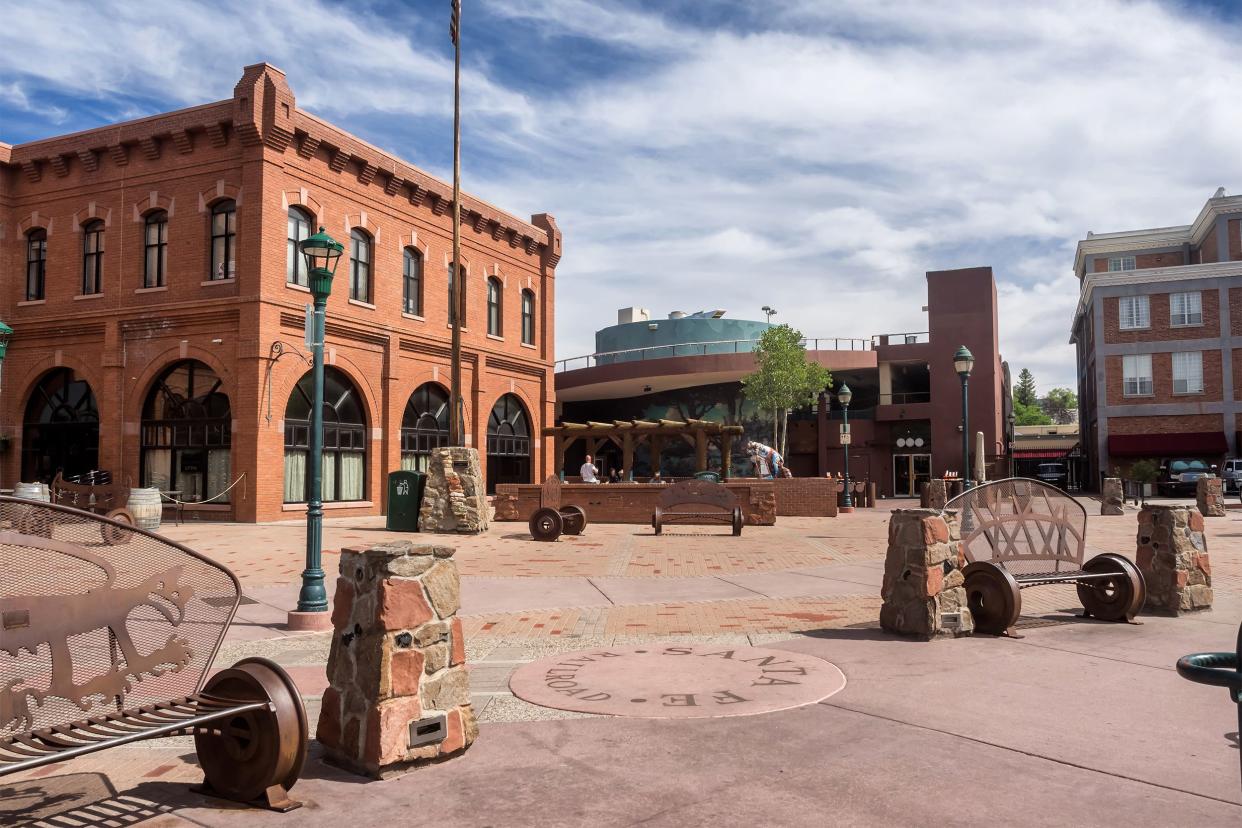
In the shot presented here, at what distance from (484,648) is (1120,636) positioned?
18.4 ft

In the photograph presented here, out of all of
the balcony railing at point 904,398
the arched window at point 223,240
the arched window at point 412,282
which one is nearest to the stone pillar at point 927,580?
the arched window at point 223,240

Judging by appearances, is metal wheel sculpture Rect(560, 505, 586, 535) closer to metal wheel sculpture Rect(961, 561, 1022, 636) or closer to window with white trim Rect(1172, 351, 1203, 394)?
metal wheel sculpture Rect(961, 561, 1022, 636)

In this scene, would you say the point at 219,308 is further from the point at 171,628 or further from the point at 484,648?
the point at 171,628

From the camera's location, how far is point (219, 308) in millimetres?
23531

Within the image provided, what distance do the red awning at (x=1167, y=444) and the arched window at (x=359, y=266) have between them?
35.7 m

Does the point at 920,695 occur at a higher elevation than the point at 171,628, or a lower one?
Answer: lower

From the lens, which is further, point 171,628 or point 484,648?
point 484,648

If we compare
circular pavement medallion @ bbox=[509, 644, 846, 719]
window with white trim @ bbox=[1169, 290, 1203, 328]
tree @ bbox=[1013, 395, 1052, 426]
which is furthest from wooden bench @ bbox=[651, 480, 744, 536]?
tree @ bbox=[1013, 395, 1052, 426]

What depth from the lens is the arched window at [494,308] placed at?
109 ft

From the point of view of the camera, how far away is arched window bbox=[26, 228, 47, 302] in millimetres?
26422

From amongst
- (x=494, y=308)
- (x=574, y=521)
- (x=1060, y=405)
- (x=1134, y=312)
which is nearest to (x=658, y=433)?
(x=494, y=308)

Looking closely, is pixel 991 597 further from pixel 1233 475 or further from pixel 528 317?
pixel 1233 475

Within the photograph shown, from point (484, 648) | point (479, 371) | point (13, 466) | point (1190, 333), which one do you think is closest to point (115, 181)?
point (13, 466)

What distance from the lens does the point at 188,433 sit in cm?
2430
